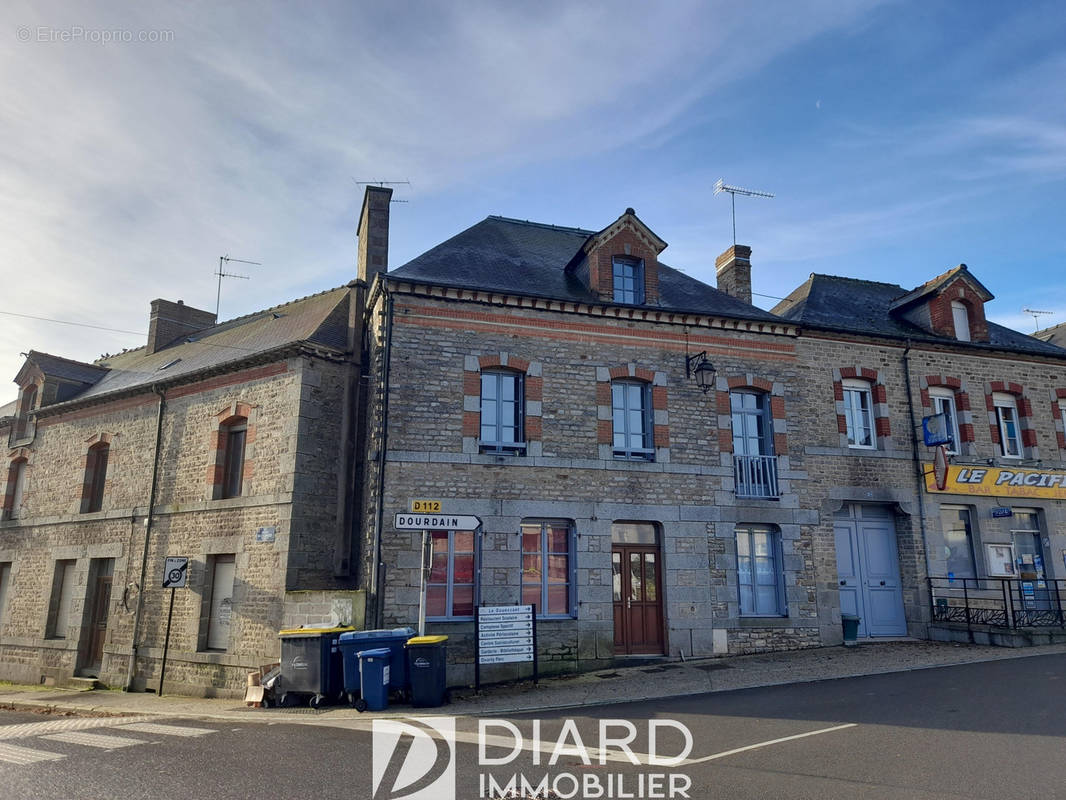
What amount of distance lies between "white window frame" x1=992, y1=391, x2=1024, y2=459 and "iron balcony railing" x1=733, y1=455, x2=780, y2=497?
19.6 feet

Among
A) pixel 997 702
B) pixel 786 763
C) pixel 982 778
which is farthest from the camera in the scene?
pixel 997 702

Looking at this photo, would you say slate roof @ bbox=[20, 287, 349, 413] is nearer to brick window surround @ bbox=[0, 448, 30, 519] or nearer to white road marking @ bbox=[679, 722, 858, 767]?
brick window surround @ bbox=[0, 448, 30, 519]

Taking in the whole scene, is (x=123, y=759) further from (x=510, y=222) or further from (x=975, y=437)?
(x=975, y=437)

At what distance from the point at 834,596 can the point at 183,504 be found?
42.2 feet

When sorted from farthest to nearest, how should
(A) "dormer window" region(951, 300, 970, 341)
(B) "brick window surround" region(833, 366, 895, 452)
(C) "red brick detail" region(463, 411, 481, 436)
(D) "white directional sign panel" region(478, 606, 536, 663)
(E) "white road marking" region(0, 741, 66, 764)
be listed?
(A) "dormer window" region(951, 300, 970, 341) → (B) "brick window surround" region(833, 366, 895, 452) → (C) "red brick detail" region(463, 411, 481, 436) → (D) "white directional sign panel" region(478, 606, 536, 663) → (E) "white road marking" region(0, 741, 66, 764)

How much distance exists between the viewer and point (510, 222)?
16.2 metres

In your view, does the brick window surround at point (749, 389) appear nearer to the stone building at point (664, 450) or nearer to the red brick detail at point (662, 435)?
the stone building at point (664, 450)

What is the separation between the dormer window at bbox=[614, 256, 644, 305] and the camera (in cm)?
1424

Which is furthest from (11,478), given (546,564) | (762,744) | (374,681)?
(762,744)

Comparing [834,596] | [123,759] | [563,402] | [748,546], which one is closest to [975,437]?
[834,596]

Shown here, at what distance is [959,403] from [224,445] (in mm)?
15519

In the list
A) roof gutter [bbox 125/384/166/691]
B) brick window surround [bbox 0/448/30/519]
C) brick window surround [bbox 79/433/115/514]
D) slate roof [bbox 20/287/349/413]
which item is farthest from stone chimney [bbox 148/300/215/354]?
roof gutter [bbox 125/384/166/691]

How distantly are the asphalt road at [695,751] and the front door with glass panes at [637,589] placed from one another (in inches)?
120

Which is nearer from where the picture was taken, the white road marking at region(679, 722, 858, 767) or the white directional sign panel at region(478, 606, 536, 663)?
the white road marking at region(679, 722, 858, 767)
